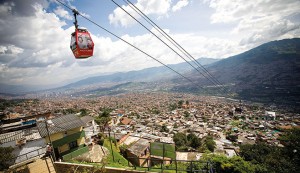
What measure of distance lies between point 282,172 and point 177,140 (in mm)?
14752

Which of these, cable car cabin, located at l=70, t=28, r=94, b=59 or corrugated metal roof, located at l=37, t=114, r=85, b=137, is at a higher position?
cable car cabin, located at l=70, t=28, r=94, b=59

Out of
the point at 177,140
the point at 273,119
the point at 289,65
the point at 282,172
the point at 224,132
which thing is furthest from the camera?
the point at 289,65

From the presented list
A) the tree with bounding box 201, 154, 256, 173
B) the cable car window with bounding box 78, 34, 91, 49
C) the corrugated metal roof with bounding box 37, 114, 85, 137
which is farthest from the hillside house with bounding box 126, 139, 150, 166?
the cable car window with bounding box 78, 34, 91, 49

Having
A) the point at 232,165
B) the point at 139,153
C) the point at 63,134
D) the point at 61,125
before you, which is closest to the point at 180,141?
the point at 139,153

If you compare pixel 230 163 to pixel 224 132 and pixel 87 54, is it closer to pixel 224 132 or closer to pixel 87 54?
pixel 87 54

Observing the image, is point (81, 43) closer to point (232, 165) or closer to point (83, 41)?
point (83, 41)

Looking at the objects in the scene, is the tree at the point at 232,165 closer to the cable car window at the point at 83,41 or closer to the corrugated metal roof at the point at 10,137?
the cable car window at the point at 83,41

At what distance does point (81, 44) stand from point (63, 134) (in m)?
12.4

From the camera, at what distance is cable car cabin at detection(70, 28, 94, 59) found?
5.74 m

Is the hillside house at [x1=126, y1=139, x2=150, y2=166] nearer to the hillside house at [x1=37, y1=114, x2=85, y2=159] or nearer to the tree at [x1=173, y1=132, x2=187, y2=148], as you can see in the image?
the hillside house at [x1=37, y1=114, x2=85, y2=159]

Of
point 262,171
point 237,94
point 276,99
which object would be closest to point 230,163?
point 262,171

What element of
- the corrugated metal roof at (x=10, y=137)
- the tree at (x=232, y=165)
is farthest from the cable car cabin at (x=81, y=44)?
the corrugated metal roof at (x=10, y=137)

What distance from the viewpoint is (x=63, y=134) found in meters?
14.6

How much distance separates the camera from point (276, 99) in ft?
266
